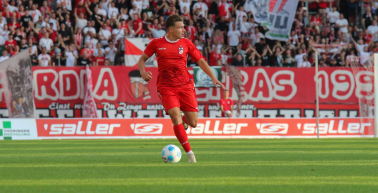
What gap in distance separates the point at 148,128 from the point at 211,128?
2165 millimetres

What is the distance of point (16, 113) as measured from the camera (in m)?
20.3

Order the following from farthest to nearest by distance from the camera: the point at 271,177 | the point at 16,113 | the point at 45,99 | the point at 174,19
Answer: the point at 45,99 → the point at 16,113 → the point at 174,19 → the point at 271,177

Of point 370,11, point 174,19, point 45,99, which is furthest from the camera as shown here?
point 370,11

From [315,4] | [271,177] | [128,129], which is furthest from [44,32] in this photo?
[271,177]

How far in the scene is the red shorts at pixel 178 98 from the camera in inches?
372

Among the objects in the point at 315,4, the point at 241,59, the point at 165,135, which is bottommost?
the point at 165,135

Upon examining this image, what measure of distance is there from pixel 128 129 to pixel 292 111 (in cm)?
666

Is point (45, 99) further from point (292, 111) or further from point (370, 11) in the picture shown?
point (370, 11)

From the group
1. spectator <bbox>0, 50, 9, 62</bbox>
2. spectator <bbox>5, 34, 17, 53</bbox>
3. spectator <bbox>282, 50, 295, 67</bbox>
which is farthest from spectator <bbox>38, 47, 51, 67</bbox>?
spectator <bbox>282, 50, 295, 67</bbox>

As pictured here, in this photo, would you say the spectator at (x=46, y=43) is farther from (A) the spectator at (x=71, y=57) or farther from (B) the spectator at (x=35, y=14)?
(B) the spectator at (x=35, y=14)

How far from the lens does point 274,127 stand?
20875 millimetres

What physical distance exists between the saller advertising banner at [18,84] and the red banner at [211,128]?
836 millimetres

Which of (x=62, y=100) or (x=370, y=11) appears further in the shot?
(x=370, y=11)

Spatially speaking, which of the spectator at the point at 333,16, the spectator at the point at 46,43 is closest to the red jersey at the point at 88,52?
the spectator at the point at 46,43
